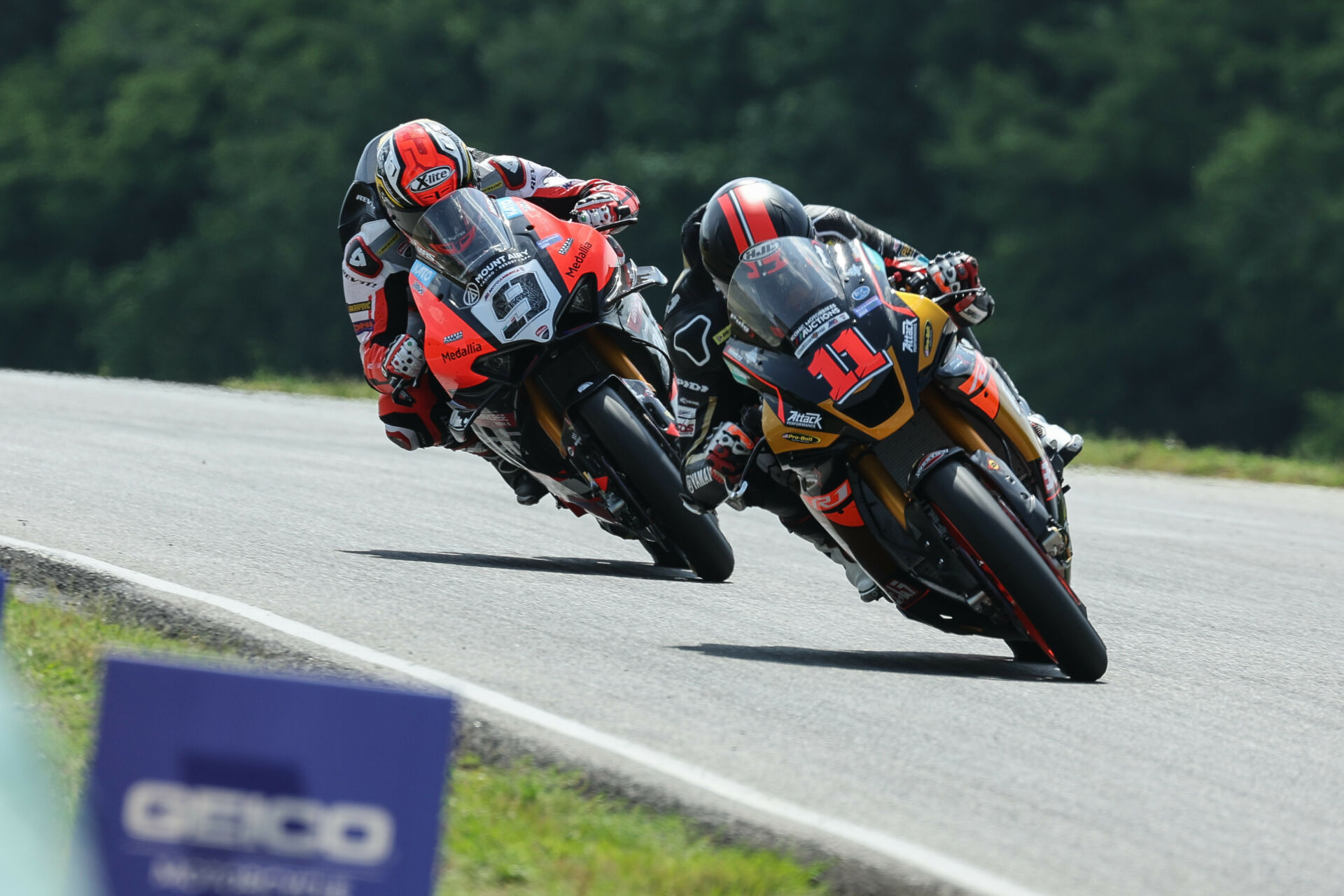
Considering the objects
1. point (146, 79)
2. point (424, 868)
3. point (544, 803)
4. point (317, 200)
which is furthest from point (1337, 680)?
point (146, 79)

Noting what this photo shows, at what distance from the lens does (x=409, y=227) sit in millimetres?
7816

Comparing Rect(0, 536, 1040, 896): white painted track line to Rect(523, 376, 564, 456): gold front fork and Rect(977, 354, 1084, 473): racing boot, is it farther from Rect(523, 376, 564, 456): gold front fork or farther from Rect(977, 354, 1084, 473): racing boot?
Rect(977, 354, 1084, 473): racing boot

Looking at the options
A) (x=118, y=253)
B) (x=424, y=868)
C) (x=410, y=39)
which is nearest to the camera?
(x=424, y=868)

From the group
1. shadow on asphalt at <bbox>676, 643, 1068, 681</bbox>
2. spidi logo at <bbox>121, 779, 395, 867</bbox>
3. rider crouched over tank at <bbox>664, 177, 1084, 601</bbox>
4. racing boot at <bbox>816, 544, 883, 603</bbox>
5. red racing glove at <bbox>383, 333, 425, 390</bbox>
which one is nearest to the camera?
spidi logo at <bbox>121, 779, 395, 867</bbox>

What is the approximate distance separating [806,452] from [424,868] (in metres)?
→ 3.15

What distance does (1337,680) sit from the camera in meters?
6.30

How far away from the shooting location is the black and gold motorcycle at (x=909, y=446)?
5.51 meters

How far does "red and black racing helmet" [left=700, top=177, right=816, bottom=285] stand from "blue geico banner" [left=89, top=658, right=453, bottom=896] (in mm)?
3545

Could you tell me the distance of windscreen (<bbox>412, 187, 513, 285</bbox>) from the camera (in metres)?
7.54

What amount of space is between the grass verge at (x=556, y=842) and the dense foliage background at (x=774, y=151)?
24433 mm

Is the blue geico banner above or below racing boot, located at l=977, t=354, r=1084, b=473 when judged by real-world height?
above

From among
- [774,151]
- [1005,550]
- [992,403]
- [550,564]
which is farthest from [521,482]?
[774,151]

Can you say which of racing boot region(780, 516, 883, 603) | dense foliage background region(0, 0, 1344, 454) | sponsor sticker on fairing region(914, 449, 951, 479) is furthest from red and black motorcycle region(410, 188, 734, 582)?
dense foliage background region(0, 0, 1344, 454)

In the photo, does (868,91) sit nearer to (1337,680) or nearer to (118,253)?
(118,253)
